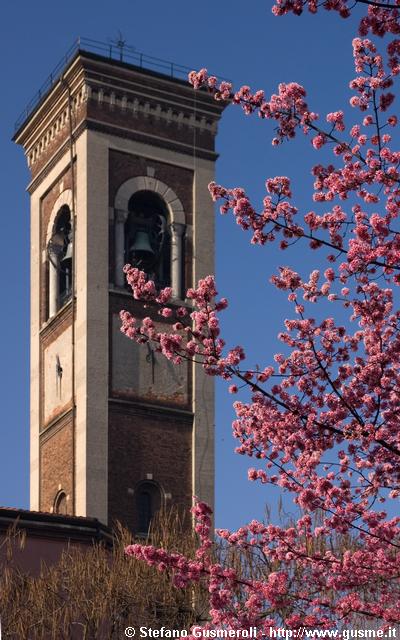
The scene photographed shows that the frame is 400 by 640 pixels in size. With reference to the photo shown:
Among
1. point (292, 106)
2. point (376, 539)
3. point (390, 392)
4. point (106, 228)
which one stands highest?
point (106, 228)

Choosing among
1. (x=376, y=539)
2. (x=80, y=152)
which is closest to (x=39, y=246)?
(x=80, y=152)

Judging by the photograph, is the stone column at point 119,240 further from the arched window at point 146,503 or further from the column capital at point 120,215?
the arched window at point 146,503

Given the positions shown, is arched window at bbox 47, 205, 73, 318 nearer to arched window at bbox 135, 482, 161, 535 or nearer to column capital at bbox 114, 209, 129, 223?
column capital at bbox 114, 209, 129, 223

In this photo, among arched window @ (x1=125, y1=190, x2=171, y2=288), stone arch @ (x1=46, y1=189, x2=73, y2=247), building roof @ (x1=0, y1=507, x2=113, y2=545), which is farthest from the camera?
stone arch @ (x1=46, y1=189, x2=73, y2=247)

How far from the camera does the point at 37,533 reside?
3009cm

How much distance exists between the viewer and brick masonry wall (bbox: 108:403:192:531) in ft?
131

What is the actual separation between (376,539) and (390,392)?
1.52m

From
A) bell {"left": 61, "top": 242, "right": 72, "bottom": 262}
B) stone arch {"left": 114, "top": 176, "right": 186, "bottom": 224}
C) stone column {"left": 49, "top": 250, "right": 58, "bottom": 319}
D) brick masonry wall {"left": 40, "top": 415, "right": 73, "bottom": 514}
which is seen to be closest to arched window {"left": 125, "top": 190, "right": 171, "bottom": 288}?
stone arch {"left": 114, "top": 176, "right": 186, "bottom": 224}

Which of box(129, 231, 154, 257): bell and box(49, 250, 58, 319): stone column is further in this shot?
box(49, 250, 58, 319): stone column

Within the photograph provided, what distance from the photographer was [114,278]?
4166 cm

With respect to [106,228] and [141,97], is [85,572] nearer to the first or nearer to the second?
[106,228]

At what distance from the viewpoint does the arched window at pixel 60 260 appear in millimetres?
43719

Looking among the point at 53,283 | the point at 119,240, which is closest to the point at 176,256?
the point at 119,240

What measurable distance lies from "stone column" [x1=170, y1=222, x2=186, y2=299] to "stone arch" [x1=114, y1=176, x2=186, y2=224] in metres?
0.20
